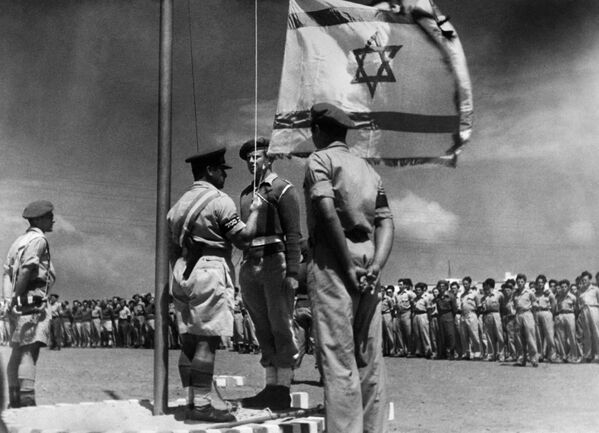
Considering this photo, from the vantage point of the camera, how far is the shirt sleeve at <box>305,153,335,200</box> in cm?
392

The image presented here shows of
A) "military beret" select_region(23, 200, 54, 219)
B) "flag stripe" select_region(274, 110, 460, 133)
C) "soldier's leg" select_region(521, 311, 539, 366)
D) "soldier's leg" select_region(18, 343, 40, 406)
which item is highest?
"flag stripe" select_region(274, 110, 460, 133)

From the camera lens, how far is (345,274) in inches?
153

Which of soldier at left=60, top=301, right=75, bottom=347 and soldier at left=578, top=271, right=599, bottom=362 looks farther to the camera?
A: soldier at left=60, top=301, right=75, bottom=347

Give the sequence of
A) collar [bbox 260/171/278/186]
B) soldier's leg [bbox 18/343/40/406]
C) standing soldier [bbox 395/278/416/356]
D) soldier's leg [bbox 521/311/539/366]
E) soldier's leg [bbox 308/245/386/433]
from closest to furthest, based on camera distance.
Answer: soldier's leg [bbox 308/245/386/433] → collar [bbox 260/171/278/186] → soldier's leg [bbox 18/343/40/406] → soldier's leg [bbox 521/311/539/366] → standing soldier [bbox 395/278/416/356]

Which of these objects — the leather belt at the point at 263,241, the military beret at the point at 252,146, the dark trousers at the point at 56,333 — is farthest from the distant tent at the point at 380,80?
the dark trousers at the point at 56,333

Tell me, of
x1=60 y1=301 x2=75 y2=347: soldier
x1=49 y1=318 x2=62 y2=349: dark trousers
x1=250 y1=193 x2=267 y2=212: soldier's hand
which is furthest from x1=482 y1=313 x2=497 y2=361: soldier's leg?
x1=60 y1=301 x2=75 y2=347: soldier

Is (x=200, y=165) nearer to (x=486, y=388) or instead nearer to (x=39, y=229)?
(x=39, y=229)

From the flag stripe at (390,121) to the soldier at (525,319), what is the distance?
7.40 meters

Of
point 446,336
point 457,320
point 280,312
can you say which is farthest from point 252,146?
point 457,320

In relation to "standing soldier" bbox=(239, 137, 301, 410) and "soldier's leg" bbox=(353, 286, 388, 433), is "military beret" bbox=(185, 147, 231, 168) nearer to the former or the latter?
"standing soldier" bbox=(239, 137, 301, 410)

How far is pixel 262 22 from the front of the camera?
9172mm

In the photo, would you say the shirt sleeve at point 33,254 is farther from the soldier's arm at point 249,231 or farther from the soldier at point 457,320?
the soldier at point 457,320

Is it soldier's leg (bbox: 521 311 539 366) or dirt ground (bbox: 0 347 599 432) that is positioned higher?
soldier's leg (bbox: 521 311 539 366)

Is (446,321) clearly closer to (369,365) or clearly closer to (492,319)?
(492,319)
